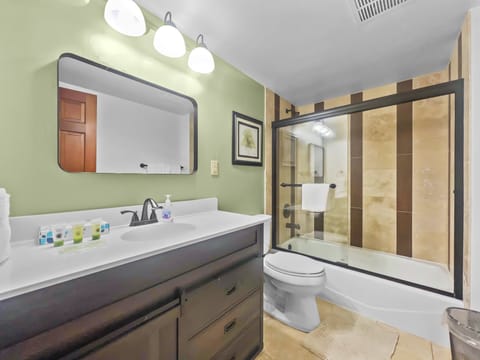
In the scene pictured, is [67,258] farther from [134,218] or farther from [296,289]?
[296,289]

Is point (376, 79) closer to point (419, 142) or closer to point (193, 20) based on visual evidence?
point (419, 142)

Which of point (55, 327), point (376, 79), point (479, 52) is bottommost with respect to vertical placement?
point (55, 327)

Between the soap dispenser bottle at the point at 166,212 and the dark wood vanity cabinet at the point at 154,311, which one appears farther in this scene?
the soap dispenser bottle at the point at 166,212

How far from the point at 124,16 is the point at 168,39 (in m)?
0.23

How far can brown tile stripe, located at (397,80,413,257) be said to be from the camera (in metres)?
2.08

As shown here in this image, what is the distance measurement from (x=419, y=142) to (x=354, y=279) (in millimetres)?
1507

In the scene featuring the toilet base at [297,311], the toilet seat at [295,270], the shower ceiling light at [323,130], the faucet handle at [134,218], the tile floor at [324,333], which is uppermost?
the shower ceiling light at [323,130]

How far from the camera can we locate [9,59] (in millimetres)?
807

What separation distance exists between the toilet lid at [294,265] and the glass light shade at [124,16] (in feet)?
5.70

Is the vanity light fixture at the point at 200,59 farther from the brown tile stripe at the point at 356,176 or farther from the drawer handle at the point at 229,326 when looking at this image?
the brown tile stripe at the point at 356,176

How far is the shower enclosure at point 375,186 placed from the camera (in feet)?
6.17

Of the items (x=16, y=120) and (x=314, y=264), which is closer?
(x=16, y=120)

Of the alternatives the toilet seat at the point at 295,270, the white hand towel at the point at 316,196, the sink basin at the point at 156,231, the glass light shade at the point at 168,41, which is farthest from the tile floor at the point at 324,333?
the glass light shade at the point at 168,41

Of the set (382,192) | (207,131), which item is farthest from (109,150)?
(382,192)
